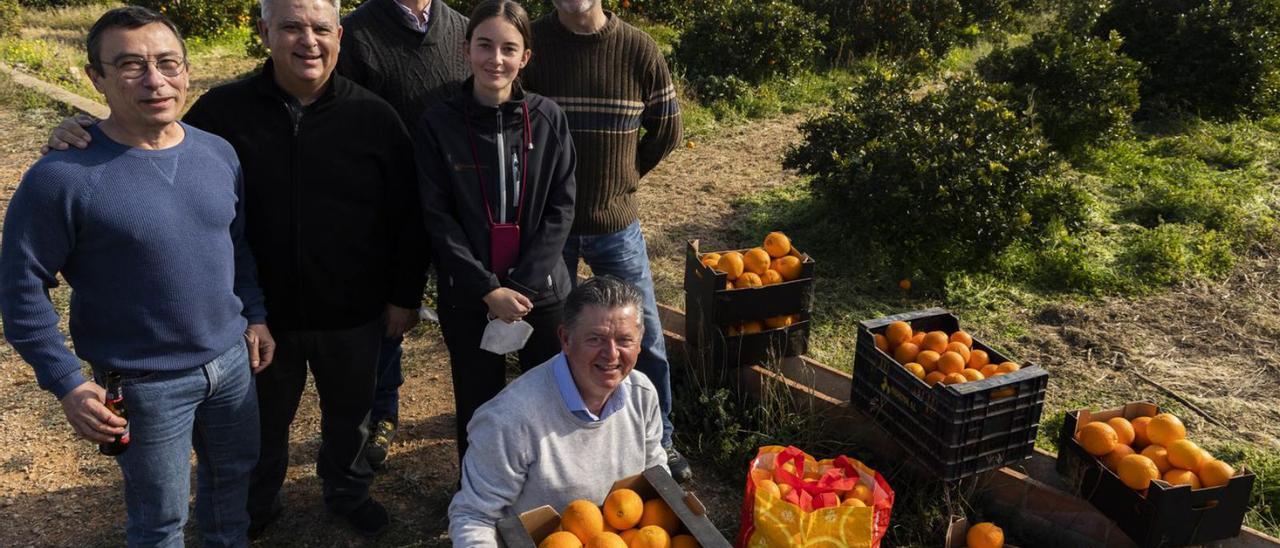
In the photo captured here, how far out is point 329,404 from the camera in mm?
3359

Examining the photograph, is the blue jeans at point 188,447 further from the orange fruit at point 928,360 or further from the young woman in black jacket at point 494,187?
the orange fruit at point 928,360

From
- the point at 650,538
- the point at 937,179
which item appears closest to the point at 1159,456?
the point at 650,538

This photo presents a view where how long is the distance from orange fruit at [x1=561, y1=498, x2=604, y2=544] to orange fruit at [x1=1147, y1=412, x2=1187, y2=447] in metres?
2.32

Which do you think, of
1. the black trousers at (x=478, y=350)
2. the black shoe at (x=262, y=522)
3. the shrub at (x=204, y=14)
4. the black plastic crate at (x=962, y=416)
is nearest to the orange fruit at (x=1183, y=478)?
the black plastic crate at (x=962, y=416)

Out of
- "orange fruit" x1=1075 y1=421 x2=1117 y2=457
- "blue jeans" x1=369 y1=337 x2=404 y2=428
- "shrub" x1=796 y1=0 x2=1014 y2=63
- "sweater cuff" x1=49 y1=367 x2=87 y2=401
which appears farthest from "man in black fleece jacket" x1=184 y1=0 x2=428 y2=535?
"shrub" x1=796 y1=0 x2=1014 y2=63

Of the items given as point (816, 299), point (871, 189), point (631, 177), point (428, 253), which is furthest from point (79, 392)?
point (871, 189)

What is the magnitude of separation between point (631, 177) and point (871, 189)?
8.98ft

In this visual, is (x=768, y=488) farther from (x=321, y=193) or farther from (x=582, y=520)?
(x=321, y=193)

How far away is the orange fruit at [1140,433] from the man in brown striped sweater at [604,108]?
1942 millimetres

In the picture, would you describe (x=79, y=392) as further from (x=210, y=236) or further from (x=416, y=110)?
(x=416, y=110)

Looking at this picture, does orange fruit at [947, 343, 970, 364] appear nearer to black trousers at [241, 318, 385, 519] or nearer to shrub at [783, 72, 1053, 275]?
shrub at [783, 72, 1053, 275]

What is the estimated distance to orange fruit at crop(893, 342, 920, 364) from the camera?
385cm

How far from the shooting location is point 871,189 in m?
5.99

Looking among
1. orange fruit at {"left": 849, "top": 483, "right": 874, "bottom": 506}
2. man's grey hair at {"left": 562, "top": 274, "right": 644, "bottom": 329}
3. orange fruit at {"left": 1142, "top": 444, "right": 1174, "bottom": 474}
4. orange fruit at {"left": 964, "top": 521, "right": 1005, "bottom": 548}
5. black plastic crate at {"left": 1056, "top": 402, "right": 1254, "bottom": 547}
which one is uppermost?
man's grey hair at {"left": 562, "top": 274, "right": 644, "bottom": 329}
